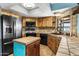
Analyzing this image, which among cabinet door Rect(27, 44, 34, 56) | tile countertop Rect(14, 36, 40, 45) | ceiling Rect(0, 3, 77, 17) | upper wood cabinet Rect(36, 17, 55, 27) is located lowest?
cabinet door Rect(27, 44, 34, 56)

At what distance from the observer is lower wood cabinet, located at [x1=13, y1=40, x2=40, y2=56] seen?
1.44m

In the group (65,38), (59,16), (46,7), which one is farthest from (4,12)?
(65,38)

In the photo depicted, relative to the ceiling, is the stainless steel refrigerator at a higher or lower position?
lower

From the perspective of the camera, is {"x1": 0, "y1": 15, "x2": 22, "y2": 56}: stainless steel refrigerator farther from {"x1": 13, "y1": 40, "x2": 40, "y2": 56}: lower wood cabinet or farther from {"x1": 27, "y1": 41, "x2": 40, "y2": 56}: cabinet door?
{"x1": 27, "y1": 41, "x2": 40, "y2": 56}: cabinet door

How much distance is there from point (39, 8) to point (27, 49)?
0.56 meters

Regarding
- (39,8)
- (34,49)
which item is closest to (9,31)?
(34,49)

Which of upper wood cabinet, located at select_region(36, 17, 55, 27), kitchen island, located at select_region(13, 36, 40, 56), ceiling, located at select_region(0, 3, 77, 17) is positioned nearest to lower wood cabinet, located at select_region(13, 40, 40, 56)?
kitchen island, located at select_region(13, 36, 40, 56)

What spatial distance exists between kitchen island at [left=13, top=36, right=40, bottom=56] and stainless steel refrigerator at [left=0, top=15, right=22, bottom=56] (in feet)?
0.25

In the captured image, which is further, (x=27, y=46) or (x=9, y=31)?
(x=9, y=31)

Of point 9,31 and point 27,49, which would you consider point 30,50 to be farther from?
point 9,31

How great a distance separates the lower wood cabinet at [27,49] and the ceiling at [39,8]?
378 mm

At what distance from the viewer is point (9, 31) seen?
1605mm

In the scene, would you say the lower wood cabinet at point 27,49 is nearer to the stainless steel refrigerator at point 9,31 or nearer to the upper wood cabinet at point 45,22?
the stainless steel refrigerator at point 9,31

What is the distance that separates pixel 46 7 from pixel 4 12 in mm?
545
